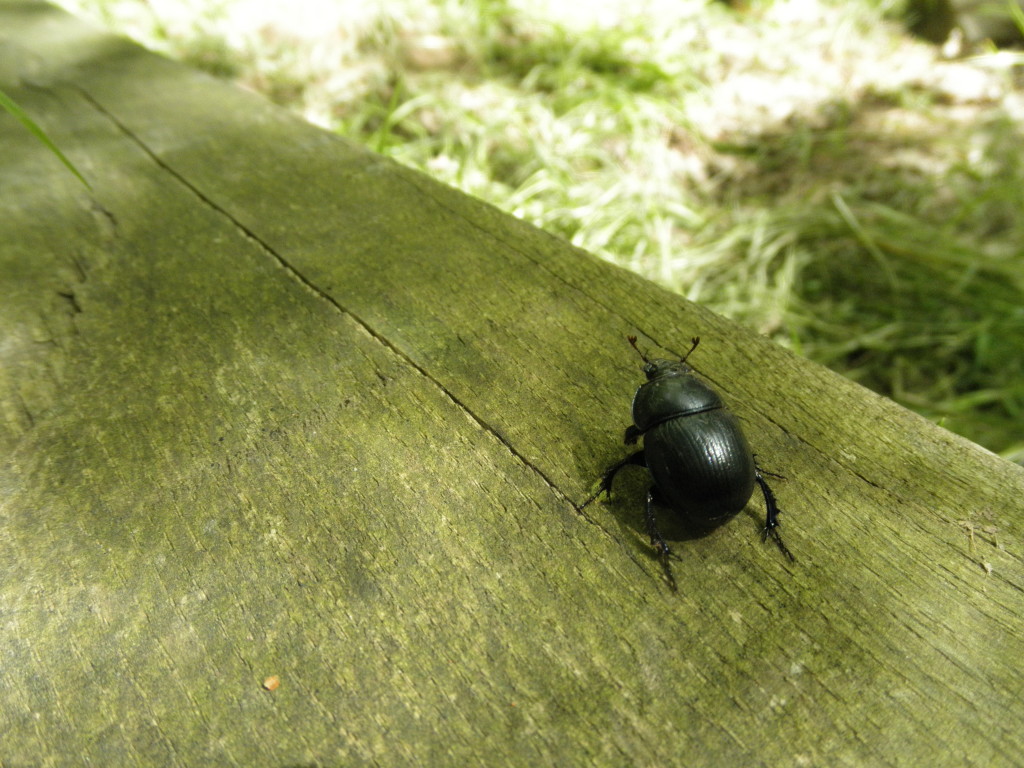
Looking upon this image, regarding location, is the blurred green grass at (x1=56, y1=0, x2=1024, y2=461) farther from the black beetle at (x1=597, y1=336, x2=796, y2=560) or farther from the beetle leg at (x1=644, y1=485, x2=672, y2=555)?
the beetle leg at (x1=644, y1=485, x2=672, y2=555)

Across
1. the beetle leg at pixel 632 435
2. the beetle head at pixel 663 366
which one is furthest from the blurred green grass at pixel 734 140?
the beetle leg at pixel 632 435

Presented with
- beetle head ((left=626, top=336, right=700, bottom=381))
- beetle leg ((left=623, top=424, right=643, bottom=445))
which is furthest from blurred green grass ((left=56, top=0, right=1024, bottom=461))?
beetle leg ((left=623, top=424, right=643, bottom=445))

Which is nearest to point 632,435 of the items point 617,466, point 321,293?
point 617,466

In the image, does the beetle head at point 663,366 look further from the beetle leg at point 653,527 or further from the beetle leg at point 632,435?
the beetle leg at point 653,527

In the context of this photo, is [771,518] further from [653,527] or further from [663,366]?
[663,366]

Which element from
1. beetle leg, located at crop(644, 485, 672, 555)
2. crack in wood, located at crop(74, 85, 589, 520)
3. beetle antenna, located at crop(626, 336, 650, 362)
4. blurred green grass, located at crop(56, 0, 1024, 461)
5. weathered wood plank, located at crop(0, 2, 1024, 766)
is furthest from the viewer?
blurred green grass, located at crop(56, 0, 1024, 461)

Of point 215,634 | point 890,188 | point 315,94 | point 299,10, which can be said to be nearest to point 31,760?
point 215,634

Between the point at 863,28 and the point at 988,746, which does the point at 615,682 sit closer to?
the point at 988,746
